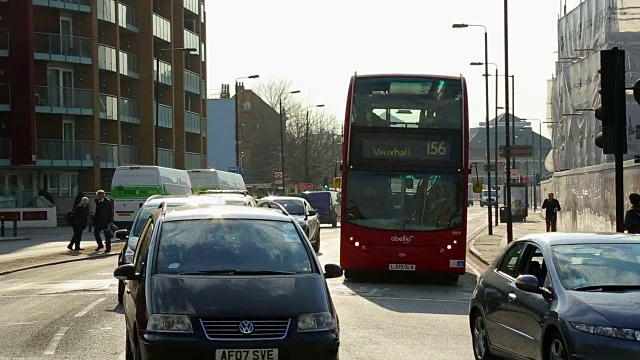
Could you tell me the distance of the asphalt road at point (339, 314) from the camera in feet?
38.7

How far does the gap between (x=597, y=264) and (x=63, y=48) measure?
52357mm

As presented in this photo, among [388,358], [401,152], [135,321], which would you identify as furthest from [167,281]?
[401,152]

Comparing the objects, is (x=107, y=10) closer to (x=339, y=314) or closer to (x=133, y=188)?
(x=133, y=188)

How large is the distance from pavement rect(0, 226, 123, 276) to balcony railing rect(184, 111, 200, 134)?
28.3 m

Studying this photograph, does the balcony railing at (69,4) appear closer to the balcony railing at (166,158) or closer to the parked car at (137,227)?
the balcony railing at (166,158)

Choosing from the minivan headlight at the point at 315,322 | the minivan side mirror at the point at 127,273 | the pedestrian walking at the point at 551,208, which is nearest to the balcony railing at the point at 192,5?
the pedestrian walking at the point at 551,208

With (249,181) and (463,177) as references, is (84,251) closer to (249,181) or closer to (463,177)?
(463,177)

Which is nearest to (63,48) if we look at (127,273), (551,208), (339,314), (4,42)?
(4,42)

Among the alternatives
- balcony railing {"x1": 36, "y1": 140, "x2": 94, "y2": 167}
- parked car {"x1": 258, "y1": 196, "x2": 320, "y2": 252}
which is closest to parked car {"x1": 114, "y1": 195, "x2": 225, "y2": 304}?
parked car {"x1": 258, "y1": 196, "x2": 320, "y2": 252}

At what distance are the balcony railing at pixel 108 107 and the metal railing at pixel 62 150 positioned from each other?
2.62 meters

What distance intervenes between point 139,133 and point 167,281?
195 ft

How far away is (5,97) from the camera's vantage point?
5594 cm

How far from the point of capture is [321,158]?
99812 mm

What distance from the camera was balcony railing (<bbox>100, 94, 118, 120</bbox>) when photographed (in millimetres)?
61156
